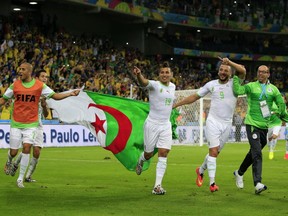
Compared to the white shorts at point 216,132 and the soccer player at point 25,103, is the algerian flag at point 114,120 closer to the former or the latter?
the white shorts at point 216,132

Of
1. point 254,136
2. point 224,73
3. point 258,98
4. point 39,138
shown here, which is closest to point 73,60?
point 39,138

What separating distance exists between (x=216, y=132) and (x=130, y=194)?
6.90 feet

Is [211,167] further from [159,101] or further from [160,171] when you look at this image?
[159,101]

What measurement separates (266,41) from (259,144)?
57711mm

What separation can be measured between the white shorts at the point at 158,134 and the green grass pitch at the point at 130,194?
901 millimetres

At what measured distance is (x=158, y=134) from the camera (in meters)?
12.8

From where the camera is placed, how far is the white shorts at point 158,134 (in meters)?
12.8

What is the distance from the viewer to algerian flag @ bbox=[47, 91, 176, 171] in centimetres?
1534

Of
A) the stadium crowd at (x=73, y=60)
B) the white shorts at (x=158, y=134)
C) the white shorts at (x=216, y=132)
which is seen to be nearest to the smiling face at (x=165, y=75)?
the white shorts at (x=158, y=134)

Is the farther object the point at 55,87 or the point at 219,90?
the point at 55,87

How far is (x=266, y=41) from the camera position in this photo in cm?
6912

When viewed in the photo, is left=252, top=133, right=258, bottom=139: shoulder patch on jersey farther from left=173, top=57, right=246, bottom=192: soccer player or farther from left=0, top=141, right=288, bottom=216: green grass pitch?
left=0, top=141, right=288, bottom=216: green grass pitch

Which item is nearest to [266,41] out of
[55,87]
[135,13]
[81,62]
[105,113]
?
[135,13]

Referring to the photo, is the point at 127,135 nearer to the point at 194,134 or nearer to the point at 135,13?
the point at 194,134
